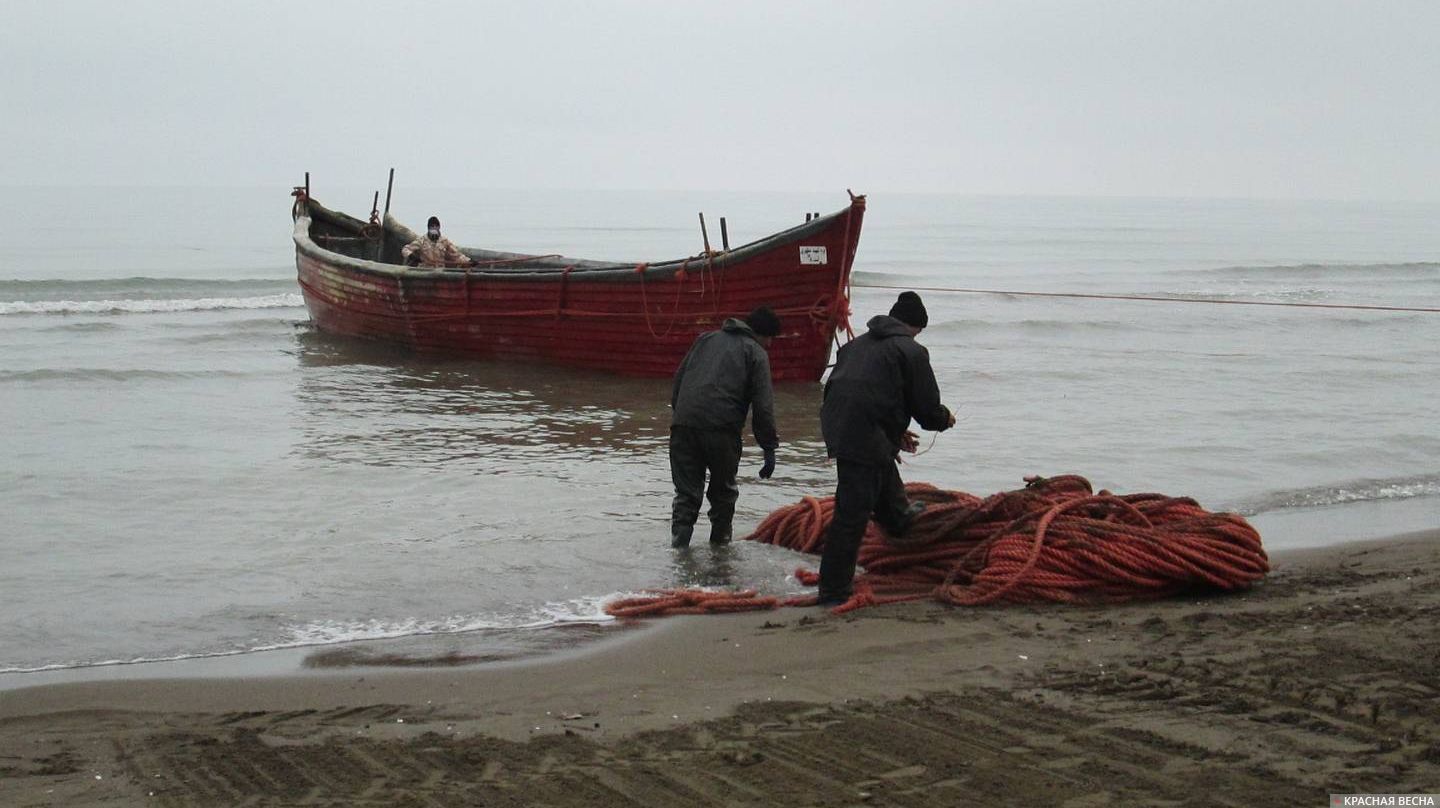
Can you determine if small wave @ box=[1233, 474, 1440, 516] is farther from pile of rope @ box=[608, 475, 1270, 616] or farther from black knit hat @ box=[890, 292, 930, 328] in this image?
black knit hat @ box=[890, 292, 930, 328]

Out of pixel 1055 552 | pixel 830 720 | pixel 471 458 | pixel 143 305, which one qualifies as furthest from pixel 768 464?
pixel 143 305

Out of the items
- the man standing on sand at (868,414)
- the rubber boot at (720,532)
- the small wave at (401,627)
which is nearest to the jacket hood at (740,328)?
the man standing on sand at (868,414)

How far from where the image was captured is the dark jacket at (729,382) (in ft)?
23.2

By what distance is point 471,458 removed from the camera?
10.9 metres

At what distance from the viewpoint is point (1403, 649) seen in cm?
482

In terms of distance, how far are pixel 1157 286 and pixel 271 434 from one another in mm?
27926

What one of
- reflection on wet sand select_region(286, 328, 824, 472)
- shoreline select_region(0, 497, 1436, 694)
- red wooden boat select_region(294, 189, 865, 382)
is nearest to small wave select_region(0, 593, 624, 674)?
shoreline select_region(0, 497, 1436, 694)

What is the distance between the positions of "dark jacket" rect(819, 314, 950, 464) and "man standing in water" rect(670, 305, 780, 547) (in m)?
0.91

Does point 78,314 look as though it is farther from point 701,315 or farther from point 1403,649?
point 1403,649

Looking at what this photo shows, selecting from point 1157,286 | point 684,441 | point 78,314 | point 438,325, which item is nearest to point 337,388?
point 438,325

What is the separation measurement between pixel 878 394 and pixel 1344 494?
530cm

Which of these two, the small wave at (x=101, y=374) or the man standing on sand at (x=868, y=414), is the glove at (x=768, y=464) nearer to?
the man standing on sand at (x=868, y=414)

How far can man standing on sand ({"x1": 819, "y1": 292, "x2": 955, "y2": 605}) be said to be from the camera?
600cm

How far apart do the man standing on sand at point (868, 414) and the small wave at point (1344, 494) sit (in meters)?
4.05
